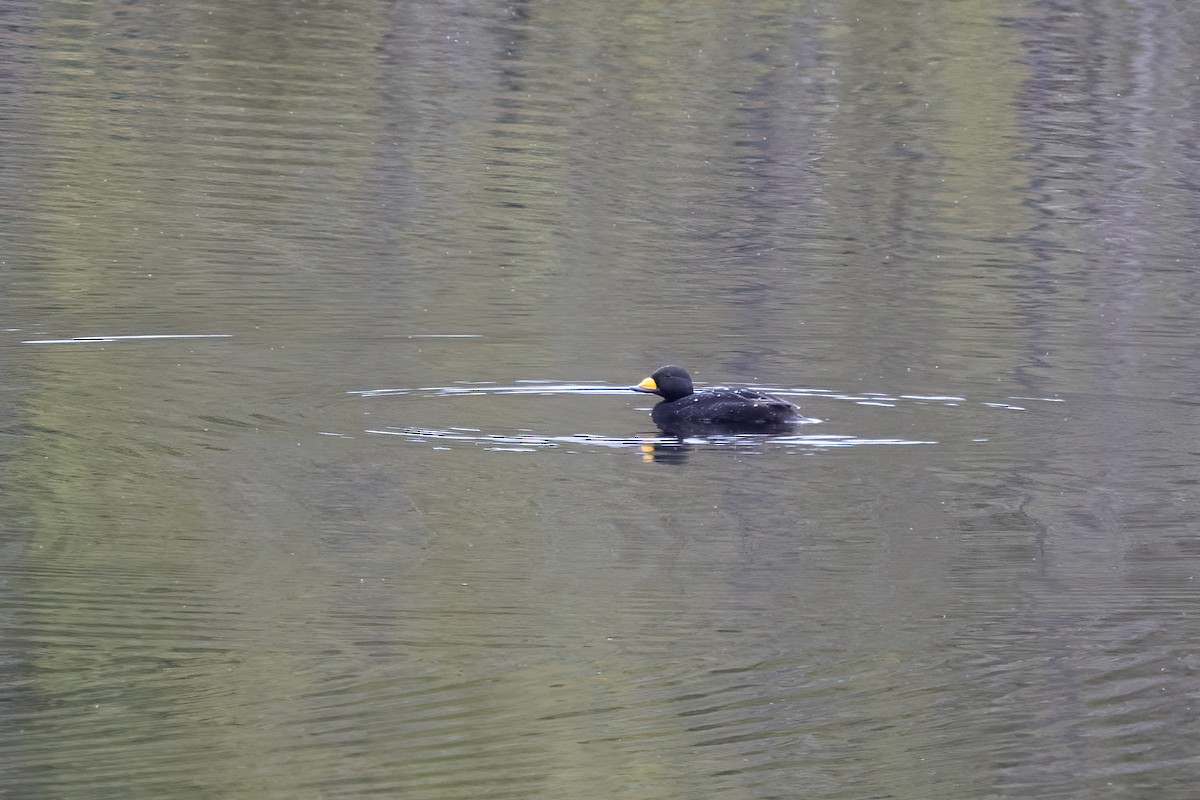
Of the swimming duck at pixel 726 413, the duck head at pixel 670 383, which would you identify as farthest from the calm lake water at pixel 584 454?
the duck head at pixel 670 383

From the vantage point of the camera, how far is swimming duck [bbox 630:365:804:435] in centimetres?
993

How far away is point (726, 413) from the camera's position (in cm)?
1001

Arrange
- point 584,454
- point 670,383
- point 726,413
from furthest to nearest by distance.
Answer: point 670,383 → point 726,413 → point 584,454

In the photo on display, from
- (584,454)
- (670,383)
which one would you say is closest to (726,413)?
(670,383)

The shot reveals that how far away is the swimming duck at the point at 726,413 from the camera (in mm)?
9930

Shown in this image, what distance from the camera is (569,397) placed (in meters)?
10.6

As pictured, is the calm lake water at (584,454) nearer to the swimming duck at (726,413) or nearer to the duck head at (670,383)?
the swimming duck at (726,413)

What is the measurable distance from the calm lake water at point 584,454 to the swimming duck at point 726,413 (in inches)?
4.7

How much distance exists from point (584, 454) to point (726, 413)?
2.63 ft

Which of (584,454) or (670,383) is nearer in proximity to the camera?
(584,454)

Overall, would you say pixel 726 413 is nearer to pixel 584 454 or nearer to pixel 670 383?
pixel 670 383

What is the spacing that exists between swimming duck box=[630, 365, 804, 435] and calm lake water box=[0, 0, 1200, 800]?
12cm

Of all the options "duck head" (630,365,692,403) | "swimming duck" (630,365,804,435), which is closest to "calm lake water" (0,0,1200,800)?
"swimming duck" (630,365,804,435)

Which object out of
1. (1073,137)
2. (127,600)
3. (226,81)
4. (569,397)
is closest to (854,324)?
(569,397)
